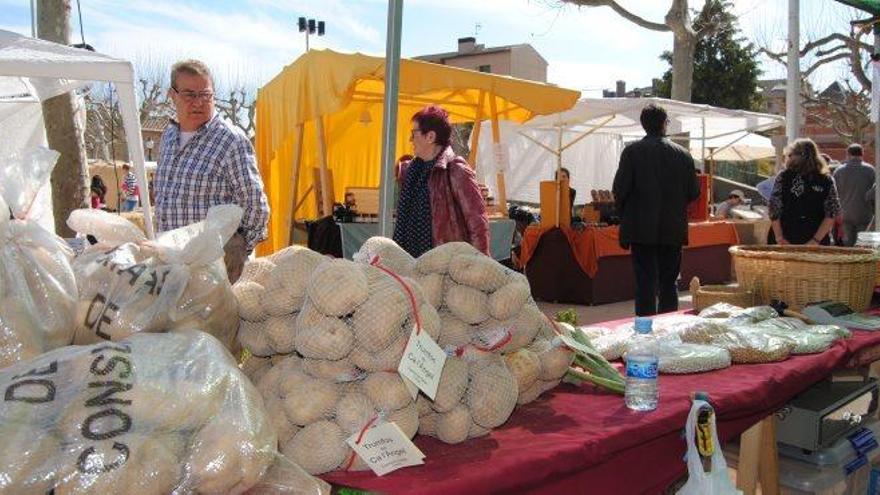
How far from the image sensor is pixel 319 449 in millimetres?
1258

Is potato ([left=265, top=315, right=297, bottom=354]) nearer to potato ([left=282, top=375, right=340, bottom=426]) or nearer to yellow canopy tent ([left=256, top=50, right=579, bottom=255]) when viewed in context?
potato ([left=282, top=375, right=340, bottom=426])

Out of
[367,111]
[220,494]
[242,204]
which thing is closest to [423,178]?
[242,204]

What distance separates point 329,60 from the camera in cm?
575

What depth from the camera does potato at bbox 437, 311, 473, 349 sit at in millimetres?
1525

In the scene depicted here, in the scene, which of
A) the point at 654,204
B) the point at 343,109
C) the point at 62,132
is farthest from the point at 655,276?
the point at 62,132

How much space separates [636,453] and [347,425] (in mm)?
751

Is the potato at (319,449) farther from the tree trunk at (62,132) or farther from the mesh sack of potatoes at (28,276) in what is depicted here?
the tree trunk at (62,132)

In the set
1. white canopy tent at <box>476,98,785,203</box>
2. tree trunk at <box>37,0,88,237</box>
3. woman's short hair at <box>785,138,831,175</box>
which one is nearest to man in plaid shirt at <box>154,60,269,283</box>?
woman's short hair at <box>785,138,831,175</box>

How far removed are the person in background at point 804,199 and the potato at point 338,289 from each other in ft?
14.5

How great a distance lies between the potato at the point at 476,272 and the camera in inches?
61.9

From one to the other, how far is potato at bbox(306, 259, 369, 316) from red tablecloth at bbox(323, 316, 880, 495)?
0.28 m

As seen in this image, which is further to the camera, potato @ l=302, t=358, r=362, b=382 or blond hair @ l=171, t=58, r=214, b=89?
blond hair @ l=171, t=58, r=214, b=89

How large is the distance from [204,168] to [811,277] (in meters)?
2.32

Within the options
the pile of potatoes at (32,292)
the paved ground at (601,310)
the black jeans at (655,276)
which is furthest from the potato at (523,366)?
the paved ground at (601,310)
